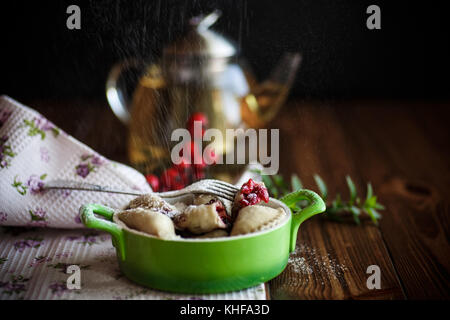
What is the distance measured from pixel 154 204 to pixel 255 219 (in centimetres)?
11

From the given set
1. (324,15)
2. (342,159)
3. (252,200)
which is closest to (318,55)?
(324,15)

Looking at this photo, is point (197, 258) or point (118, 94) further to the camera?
point (118, 94)

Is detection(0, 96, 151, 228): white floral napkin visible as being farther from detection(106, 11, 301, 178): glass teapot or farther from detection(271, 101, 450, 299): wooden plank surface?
detection(271, 101, 450, 299): wooden plank surface

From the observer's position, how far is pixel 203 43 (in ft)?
2.84

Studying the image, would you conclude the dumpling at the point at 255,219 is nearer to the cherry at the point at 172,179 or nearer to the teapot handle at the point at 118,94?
the cherry at the point at 172,179

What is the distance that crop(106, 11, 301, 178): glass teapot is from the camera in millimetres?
790

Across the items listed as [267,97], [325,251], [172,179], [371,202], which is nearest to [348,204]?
[371,202]

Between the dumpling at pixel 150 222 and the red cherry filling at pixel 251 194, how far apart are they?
8 centimetres

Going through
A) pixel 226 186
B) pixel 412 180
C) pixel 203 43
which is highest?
pixel 203 43

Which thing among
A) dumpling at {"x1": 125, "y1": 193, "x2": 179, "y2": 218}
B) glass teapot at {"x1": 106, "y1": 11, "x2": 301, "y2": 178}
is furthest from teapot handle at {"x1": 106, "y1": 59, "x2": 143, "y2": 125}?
dumpling at {"x1": 125, "y1": 193, "x2": 179, "y2": 218}

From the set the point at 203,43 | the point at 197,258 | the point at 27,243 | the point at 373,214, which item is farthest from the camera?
the point at 203,43

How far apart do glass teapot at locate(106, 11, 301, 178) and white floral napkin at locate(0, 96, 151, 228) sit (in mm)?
108

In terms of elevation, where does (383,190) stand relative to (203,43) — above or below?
below

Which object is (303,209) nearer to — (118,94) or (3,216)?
(3,216)
